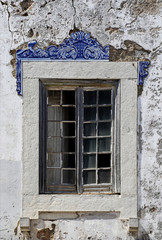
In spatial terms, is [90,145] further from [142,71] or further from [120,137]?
[142,71]

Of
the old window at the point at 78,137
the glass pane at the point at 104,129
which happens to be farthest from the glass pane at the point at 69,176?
the glass pane at the point at 104,129

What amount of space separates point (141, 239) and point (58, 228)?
103 cm

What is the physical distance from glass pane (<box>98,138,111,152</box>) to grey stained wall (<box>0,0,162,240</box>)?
0.41 meters

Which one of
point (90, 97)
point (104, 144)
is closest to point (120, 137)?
point (104, 144)

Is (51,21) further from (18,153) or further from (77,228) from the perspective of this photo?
(77,228)

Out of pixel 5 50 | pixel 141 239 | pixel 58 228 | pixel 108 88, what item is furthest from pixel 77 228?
pixel 5 50

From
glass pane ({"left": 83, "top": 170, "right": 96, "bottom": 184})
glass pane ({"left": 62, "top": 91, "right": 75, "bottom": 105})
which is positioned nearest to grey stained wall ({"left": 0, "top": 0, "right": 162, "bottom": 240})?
glass pane ({"left": 83, "top": 170, "right": 96, "bottom": 184})

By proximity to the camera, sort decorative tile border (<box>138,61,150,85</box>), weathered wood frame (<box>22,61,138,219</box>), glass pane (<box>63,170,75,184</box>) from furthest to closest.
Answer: glass pane (<box>63,170,75,184</box>)
decorative tile border (<box>138,61,150,85</box>)
weathered wood frame (<box>22,61,138,219</box>)

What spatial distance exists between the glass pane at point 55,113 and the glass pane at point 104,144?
1.95 ft

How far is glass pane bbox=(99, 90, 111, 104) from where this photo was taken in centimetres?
769

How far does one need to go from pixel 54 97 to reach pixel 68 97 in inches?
7.0

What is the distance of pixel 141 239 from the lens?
7480 millimetres

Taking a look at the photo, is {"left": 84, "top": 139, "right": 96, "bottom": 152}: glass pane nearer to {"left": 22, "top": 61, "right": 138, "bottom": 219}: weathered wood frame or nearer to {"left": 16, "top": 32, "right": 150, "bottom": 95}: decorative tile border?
{"left": 22, "top": 61, "right": 138, "bottom": 219}: weathered wood frame

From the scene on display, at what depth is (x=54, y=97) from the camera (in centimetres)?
773
